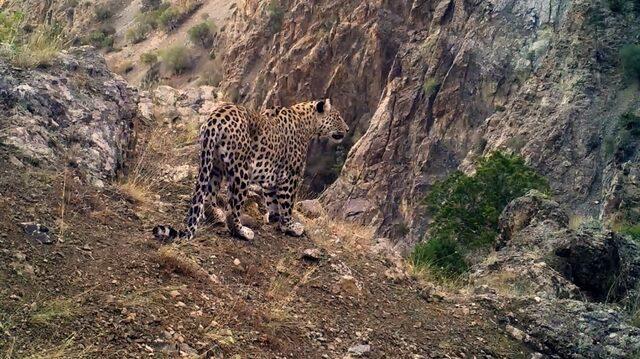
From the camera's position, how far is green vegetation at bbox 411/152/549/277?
80.8ft

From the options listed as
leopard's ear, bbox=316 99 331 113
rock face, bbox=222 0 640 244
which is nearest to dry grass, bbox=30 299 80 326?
leopard's ear, bbox=316 99 331 113

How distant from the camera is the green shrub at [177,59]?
56500mm

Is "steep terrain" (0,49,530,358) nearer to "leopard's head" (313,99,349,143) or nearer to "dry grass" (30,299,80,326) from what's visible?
"dry grass" (30,299,80,326)

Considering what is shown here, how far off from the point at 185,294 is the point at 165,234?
Answer: 1.35 m

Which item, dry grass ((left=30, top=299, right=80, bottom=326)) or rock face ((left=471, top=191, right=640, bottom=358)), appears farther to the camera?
rock face ((left=471, top=191, right=640, bottom=358))

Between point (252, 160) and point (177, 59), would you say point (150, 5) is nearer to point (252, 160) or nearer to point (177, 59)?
point (177, 59)

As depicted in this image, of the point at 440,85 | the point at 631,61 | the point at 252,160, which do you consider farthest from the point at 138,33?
the point at 252,160

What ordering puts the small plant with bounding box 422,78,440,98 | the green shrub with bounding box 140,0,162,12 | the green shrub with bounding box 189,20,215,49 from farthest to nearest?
the green shrub with bounding box 140,0,162,12 < the green shrub with bounding box 189,20,215,49 < the small plant with bounding box 422,78,440,98

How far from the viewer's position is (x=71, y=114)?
11.1 meters

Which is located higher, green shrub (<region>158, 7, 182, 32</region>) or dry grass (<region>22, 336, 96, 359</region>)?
dry grass (<region>22, 336, 96, 359</region>)

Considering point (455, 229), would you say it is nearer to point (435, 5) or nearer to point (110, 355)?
point (110, 355)

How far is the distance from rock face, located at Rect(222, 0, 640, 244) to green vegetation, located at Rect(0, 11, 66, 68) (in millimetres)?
21234

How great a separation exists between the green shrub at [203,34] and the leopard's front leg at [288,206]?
48665 millimetres

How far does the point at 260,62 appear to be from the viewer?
5375 cm
